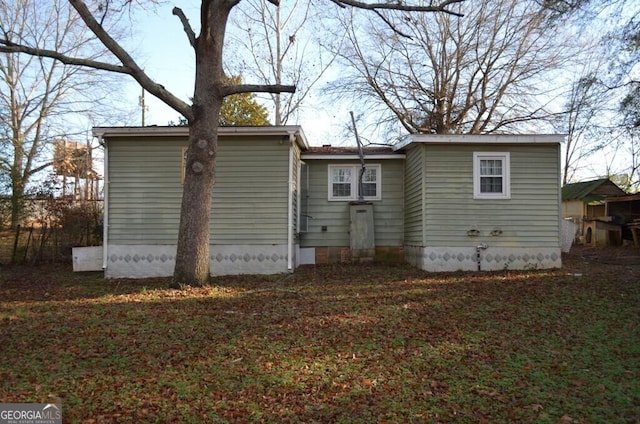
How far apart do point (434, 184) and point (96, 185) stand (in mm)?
13407

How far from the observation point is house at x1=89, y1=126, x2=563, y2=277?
37.2ft

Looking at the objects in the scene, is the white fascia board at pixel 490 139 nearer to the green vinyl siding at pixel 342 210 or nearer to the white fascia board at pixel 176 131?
the green vinyl siding at pixel 342 210

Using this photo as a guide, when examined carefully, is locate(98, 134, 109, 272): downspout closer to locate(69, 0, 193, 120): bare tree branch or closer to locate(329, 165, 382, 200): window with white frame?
locate(69, 0, 193, 120): bare tree branch

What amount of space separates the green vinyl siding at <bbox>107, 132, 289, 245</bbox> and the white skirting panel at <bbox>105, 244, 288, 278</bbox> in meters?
0.16

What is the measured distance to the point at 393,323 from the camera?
6.36 m

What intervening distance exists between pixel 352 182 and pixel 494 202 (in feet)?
12.3

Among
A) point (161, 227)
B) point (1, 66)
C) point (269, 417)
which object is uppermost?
point (1, 66)

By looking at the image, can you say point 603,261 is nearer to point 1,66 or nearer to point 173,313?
point 173,313

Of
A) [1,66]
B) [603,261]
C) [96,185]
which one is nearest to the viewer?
[603,261]

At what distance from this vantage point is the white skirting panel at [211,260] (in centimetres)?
1130

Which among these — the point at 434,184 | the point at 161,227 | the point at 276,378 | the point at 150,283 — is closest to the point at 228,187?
the point at 161,227

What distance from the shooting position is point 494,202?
37.6ft

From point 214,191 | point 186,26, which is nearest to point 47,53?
point 186,26

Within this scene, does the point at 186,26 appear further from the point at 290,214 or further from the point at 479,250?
the point at 479,250
